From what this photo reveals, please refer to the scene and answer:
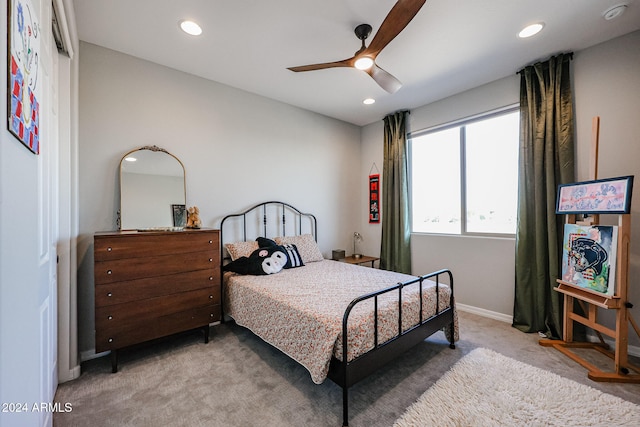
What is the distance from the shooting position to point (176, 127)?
2.77 meters

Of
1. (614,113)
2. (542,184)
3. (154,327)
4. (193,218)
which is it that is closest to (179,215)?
(193,218)

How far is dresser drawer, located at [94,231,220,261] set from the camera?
77.7 inches

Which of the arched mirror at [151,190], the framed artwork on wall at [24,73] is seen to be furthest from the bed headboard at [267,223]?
the framed artwork on wall at [24,73]

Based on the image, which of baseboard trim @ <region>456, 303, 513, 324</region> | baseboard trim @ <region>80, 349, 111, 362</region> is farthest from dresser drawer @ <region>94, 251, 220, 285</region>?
baseboard trim @ <region>456, 303, 513, 324</region>

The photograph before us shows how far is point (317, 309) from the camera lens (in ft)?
5.91

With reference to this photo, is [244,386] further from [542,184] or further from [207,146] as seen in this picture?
[542,184]

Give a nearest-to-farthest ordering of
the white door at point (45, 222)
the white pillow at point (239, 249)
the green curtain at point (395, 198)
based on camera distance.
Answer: the white door at point (45, 222) → the white pillow at point (239, 249) → the green curtain at point (395, 198)

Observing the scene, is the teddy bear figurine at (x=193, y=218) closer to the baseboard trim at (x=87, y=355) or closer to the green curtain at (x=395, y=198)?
the baseboard trim at (x=87, y=355)

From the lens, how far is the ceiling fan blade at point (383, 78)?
2.15 metres

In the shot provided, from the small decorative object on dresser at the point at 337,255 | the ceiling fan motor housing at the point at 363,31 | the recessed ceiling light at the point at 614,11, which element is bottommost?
the small decorative object on dresser at the point at 337,255

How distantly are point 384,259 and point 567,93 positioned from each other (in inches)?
110

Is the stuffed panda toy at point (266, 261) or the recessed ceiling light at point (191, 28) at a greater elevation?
the recessed ceiling light at point (191, 28)

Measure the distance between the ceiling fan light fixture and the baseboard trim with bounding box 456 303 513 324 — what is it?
303cm

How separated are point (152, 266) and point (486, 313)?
3600 mm
